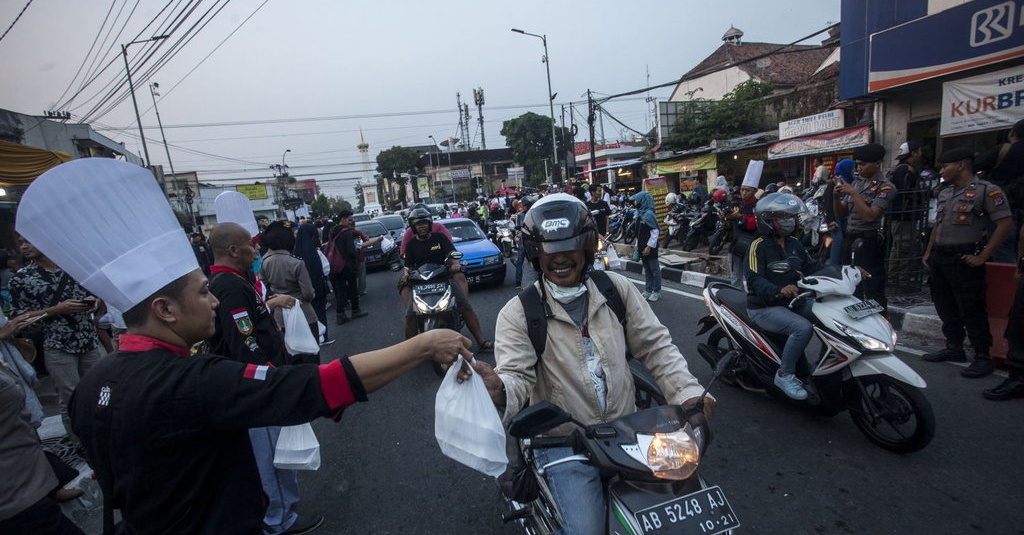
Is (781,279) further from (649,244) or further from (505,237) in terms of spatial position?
(505,237)

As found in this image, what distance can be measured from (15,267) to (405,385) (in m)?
4.64

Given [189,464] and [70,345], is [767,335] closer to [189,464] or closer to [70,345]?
[189,464]

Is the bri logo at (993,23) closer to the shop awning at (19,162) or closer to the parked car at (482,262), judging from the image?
the parked car at (482,262)

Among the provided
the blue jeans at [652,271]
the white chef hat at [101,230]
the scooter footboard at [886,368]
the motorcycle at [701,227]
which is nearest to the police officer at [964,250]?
the scooter footboard at [886,368]

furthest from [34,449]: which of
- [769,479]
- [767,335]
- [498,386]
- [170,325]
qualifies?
[767,335]

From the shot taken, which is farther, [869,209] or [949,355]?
[869,209]

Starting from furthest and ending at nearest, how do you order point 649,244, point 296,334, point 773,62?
point 773,62
point 649,244
point 296,334

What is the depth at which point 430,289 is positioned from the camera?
5699mm

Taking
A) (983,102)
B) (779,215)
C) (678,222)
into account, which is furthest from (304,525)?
(983,102)

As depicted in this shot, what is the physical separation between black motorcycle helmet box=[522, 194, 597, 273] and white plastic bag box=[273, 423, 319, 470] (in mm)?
1428

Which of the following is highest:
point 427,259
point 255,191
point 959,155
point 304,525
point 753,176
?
point 255,191

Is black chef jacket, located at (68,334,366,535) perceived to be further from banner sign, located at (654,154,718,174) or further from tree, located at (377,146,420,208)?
tree, located at (377,146,420,208)

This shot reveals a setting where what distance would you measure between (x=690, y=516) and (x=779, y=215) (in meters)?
2.75

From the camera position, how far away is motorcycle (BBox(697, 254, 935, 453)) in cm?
295
